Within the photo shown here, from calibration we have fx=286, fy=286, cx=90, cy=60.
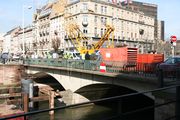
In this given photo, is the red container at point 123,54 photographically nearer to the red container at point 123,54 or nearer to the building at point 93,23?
the red container at point 123,54

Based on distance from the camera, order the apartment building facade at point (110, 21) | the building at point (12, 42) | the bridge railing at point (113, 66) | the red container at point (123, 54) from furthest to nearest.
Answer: the building at point (12, 42), the apartment building facade at point (110, 21), the red container at point (123, 54), the bridge railing at point (113, 66)

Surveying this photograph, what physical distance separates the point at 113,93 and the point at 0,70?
16.9m

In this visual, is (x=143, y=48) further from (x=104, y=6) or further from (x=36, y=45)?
(x=36, y=45)

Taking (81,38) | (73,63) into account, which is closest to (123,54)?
(73,63)

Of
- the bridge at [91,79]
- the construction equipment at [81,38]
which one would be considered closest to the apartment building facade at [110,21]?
the construction equipment at [81,38]

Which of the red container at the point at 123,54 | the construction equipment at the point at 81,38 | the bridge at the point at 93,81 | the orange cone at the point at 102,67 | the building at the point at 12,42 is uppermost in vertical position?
the building at the point at 12,42

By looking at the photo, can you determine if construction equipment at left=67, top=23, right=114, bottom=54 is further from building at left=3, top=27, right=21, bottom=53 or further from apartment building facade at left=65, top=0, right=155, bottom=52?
building at left=3, top=27, right=21, bottom=53

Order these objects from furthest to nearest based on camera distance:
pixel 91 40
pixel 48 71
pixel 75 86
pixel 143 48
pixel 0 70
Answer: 1. pixel 143 48
2. pixel 91 40
3. pixel 0 70
4. pixel 48 71
5. pixel 75 86

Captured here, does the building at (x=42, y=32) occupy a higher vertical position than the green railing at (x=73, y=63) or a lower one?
higher

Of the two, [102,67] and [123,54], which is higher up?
[123,54]

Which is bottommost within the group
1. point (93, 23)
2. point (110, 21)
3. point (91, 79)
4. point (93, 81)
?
point (93, 81)

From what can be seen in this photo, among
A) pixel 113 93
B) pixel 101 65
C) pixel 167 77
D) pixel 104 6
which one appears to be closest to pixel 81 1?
pixel 104 6

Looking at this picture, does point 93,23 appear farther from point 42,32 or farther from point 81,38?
point 42,32

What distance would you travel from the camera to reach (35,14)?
4624 inches
